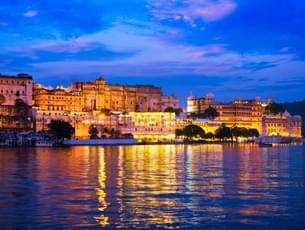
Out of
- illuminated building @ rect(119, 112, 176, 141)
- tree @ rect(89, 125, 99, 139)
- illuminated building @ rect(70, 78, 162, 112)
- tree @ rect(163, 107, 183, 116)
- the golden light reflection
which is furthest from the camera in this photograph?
tree @ rect(163, 107, 183, 116)

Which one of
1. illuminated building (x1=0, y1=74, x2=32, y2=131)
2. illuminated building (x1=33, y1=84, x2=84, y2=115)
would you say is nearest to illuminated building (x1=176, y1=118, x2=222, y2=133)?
illuminated building (x1=33, y1=84, x2=84, y2=115)

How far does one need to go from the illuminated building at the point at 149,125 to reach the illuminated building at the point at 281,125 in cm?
4648

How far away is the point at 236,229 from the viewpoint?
16875 millimetres

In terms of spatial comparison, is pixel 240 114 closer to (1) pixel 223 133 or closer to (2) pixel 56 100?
(1) pixel 223 133

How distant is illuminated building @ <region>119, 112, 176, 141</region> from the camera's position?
477 ft

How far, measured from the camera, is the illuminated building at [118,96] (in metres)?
158

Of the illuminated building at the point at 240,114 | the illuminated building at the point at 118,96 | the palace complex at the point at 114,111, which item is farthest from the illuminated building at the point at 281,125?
the illuminated building at the point at 118,96

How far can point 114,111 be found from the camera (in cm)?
15988

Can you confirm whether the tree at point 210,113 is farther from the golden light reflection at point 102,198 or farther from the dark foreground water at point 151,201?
the dark foreground water at point 151,201

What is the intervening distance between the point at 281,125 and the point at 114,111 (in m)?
60.7

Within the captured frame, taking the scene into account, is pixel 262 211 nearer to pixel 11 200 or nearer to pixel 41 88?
pixel 11 200

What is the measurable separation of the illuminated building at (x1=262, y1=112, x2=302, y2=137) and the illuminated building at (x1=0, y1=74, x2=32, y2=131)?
273ft

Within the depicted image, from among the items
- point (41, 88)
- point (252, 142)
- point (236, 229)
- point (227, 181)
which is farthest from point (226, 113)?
point (236, 229)

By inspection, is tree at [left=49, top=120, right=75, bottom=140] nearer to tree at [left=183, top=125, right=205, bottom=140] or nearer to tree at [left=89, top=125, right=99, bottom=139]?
tree at [left=89, top=125, right=99, bottom=139]
